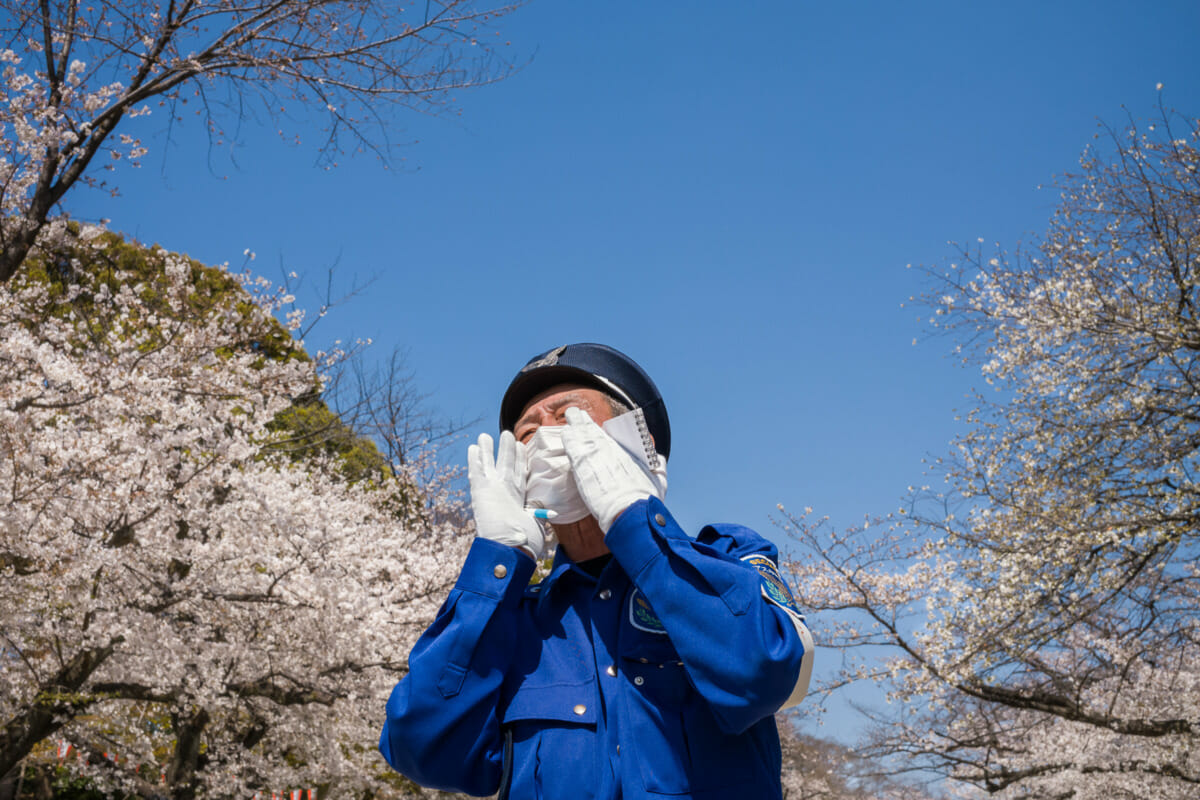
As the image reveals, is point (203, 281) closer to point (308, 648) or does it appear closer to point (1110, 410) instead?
point (308, 648)

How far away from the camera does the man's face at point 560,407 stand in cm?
190

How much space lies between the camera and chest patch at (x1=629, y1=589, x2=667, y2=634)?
5.53ft

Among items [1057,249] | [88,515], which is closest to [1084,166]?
[1057,249]

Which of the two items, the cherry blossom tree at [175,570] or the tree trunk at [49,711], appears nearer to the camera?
the cherry blossom tree at [175,570]

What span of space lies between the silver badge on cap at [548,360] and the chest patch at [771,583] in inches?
24.3

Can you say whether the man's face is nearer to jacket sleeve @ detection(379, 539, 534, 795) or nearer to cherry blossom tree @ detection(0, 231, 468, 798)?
jacket sleeve @ detection(379, 539, 534, 795)

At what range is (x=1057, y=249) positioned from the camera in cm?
825

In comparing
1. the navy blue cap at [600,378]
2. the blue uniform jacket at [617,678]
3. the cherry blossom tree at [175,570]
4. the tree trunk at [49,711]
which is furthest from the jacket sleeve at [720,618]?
the tree trunk at [49,711]

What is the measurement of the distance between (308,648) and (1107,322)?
8.21 metres

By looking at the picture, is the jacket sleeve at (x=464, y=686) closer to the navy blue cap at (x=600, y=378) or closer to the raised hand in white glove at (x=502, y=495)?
the raised hand in white glove at (x=502, y=495)

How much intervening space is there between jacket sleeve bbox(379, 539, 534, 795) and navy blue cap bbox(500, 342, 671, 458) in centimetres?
43

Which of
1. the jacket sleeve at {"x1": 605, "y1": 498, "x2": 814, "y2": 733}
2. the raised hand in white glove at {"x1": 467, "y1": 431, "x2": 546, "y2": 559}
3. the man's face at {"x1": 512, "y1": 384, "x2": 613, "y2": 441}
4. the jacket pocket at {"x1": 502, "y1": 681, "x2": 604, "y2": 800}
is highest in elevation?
the man's face at {"x1": 512, "y1": 384, "x2": 613, "y2": 441}

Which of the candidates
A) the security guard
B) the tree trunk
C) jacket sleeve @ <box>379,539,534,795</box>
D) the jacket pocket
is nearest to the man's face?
the security guard

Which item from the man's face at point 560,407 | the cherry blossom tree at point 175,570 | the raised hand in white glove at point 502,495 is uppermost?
the cherry blossom tree at point 175,570
